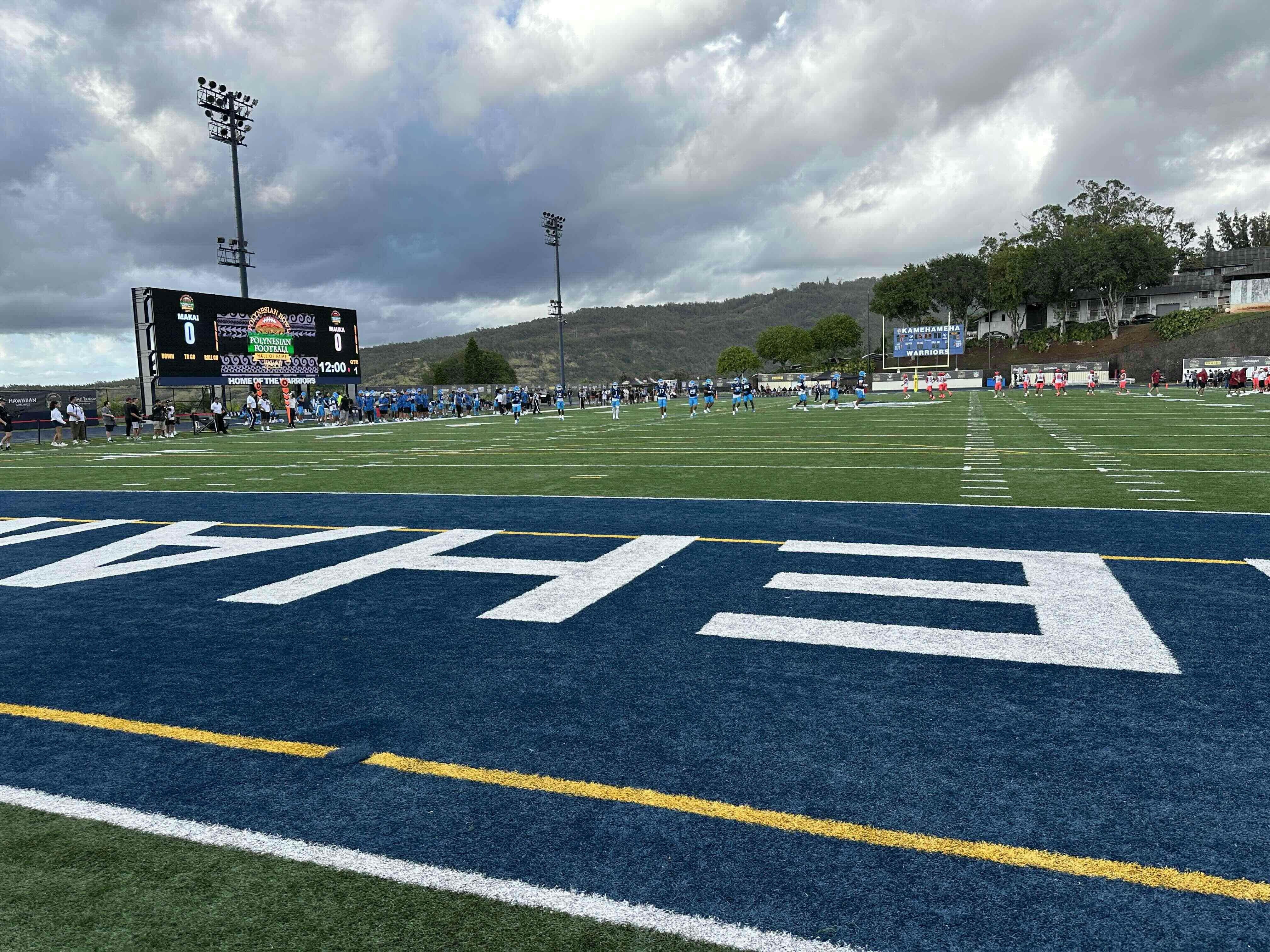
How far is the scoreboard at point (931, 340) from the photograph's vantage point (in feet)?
224

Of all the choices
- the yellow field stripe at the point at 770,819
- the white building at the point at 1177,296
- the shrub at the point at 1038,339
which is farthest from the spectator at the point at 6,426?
the white building at the point at 1177,296

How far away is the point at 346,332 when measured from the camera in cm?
4141

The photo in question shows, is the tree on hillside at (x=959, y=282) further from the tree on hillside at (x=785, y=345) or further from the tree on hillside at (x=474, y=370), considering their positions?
the tree on hillside at (x=474, y=370)

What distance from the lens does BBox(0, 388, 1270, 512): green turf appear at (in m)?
10.8

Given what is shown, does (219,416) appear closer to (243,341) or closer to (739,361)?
(243,341)

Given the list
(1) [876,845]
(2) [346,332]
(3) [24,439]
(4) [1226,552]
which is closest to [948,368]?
(2) [346,332]

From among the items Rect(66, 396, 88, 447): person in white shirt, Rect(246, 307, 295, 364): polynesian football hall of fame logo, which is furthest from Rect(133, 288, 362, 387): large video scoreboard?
Rect(66, 396, 88, 447): person in white shirt

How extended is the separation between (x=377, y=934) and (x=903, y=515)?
7.54m

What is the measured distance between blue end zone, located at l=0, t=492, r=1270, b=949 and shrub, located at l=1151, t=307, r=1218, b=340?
A: 83007mm

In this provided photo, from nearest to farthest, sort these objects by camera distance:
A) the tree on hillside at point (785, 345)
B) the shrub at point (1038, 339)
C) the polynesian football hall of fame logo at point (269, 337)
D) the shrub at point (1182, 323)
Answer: the polynesian football hall of fame logo at point (269, 337) < the shrub at point (1182, 323) < the shrub at point (1038, 339) < the tree on hillside at point (785, 345)

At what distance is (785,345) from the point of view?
118m

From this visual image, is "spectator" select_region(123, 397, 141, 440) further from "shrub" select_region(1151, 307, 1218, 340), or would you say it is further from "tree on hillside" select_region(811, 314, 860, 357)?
"tree on hillside" select_region(811, 314, 860, 357)

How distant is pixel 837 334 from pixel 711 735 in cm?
11218

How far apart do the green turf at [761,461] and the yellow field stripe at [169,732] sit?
7380 mm
